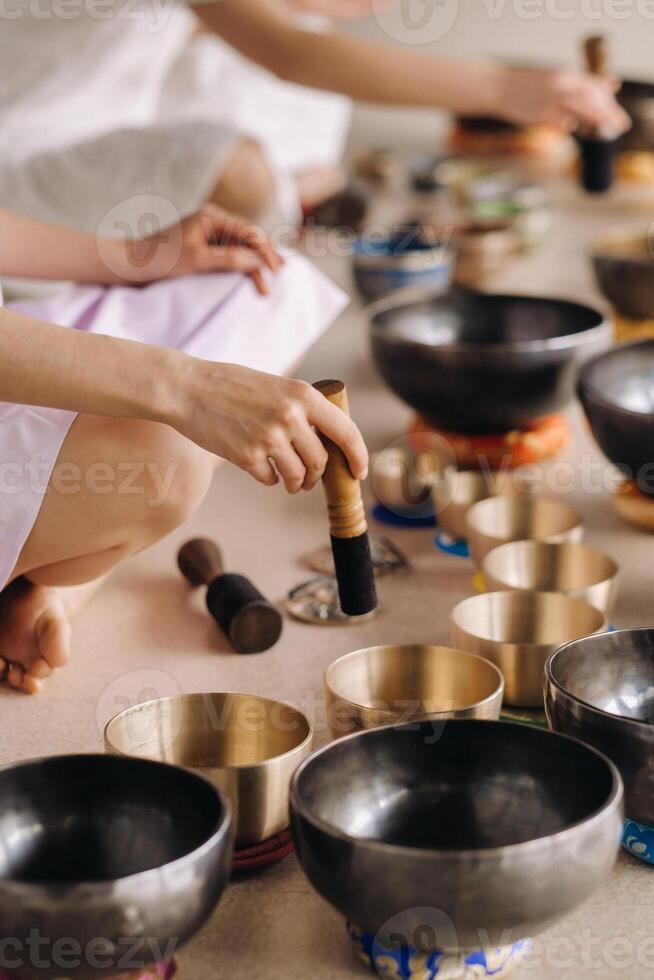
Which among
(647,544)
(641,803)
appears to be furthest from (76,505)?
(647,544)

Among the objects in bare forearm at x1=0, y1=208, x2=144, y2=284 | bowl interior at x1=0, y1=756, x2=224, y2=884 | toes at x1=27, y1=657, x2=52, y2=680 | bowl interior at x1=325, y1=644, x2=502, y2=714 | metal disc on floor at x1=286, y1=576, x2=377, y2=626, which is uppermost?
bare forearm at x1=0, y1=208, x2=144, y2=284

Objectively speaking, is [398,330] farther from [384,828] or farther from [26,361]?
[384,828]

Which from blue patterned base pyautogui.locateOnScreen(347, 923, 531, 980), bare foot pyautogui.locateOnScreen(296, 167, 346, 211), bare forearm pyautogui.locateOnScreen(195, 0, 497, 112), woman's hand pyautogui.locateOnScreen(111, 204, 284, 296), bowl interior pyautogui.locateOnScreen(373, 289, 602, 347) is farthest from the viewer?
bare foot pyautogui.locateOnScreen(296, 167, 346, 211)

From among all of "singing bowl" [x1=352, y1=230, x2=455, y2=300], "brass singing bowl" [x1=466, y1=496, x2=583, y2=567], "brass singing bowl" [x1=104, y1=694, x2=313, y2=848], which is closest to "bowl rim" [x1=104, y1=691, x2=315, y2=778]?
"brass singing bowl" [x1=104, y1=694, x2=313, y2=848]

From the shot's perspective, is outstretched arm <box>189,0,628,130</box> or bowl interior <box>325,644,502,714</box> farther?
outstretched arm <box>189,0,628,130</box>

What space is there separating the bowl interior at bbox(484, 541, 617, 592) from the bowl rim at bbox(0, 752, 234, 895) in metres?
0.72

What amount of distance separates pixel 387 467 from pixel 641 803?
0.95 m

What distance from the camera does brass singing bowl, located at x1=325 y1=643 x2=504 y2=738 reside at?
1.34 metres

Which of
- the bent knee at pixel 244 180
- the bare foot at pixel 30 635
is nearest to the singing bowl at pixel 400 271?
the bent knee at pixel 244 180

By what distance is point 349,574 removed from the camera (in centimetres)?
128

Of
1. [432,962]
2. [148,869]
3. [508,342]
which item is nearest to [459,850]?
[432,962]

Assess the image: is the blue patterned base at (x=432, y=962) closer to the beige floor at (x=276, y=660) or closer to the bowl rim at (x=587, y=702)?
the beige floor at (x=276, y=660)
